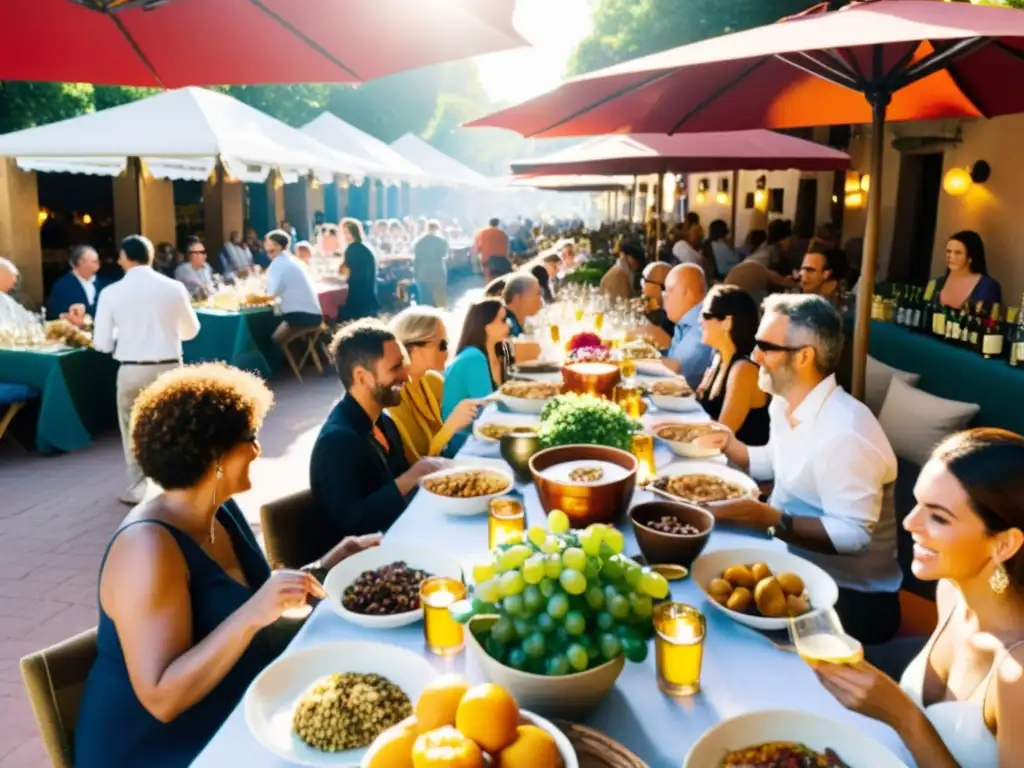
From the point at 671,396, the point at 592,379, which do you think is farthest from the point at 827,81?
the point at 592,379

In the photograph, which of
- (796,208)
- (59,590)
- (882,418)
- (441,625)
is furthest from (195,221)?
(441,625)

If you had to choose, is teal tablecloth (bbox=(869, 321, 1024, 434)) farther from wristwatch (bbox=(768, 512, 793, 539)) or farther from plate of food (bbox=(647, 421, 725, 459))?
wristwatch (bbox=(768, 512, 793, 539))

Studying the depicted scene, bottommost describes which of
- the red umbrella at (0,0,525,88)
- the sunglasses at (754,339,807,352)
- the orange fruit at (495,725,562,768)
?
the orange fruit at (495,725,562,768)

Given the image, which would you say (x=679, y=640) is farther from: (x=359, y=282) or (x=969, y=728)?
(x=359, y=282)

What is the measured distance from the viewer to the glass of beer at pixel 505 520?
2.33 m

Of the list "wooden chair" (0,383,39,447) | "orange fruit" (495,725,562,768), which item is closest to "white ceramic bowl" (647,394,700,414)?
"orange fruit" (495,725,562,768)

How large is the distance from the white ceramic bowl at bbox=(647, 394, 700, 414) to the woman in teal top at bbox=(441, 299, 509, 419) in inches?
→ 38.0

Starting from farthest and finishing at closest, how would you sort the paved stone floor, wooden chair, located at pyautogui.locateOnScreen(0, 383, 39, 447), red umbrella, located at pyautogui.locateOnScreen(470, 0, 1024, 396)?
wooden chair, located at pyautogui.locateOnScreen(0, 383, 39, 447) < the paved stone floor < red umbrella, located at pyautogui.locateOnScreen(470, 0, 1024, 396)

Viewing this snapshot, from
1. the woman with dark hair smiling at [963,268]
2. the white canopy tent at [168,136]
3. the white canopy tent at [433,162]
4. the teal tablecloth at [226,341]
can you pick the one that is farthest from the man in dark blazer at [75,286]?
the white canopy tent at [433,162]

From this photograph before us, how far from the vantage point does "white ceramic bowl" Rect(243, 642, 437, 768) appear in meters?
1.54

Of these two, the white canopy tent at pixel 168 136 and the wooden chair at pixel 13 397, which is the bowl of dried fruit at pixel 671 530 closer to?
the wooden chair at pixel 13 397

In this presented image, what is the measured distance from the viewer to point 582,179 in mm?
17500

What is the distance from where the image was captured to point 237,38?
3.67 m

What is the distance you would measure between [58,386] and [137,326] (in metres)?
1.43
